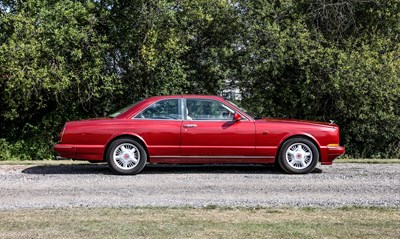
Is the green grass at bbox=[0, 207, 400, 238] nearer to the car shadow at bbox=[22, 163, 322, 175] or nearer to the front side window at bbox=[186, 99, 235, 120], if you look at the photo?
the front side window at bbox=[186, 99, 235, 120]

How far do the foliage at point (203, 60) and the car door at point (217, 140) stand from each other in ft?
17.8

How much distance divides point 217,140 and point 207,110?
24.4 inches

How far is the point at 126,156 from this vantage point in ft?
35.6

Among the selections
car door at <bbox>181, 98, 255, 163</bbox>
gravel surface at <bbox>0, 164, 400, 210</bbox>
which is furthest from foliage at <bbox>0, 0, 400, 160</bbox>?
car door at <bbox>181, 98, 255, 163</bbox>

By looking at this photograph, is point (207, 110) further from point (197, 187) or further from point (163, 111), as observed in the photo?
point (197, 187)

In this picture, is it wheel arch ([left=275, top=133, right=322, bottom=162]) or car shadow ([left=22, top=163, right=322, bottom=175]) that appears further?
car shadow ([left=22, top=163, right=322, bottom=175])

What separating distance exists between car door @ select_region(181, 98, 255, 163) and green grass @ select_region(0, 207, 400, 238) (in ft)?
11.0

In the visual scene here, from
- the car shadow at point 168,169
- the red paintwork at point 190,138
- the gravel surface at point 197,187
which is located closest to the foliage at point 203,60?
the car shadow at point 168,169

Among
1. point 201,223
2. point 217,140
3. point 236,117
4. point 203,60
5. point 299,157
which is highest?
point 203,60

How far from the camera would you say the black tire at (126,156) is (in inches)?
426

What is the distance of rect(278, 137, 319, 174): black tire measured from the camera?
35.9 feet

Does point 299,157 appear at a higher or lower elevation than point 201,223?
higher

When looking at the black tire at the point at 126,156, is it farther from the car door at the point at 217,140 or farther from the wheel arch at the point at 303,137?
the wheel arch at the point at 303,137

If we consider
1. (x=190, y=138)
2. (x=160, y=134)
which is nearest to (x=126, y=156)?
(x=160, y=134)
